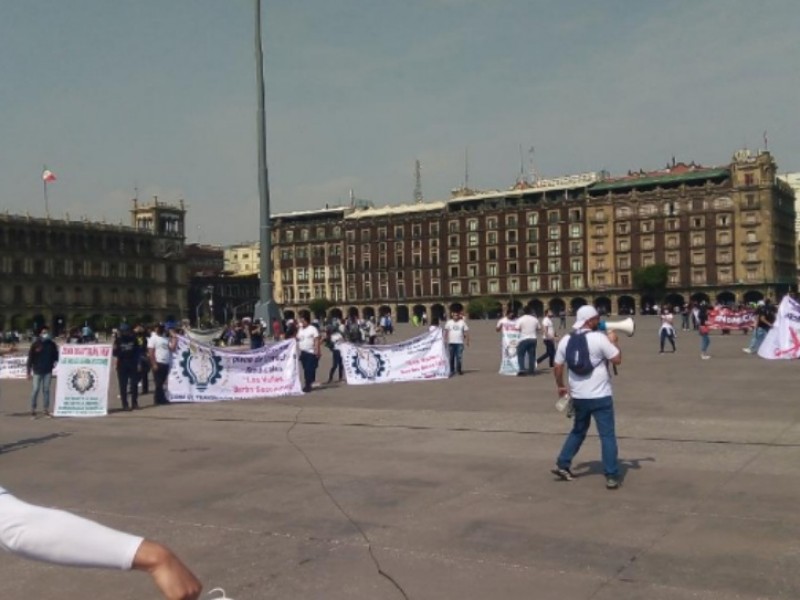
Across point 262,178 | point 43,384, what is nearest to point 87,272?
point 262,178

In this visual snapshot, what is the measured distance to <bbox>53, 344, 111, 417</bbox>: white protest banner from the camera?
15562 millimetres

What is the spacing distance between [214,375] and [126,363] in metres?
1.71

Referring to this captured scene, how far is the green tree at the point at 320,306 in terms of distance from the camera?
12712cm

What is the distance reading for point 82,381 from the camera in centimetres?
1568

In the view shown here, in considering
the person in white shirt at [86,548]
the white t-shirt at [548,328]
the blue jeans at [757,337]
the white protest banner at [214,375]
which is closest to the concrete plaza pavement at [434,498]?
the white protest banner at [214,375]

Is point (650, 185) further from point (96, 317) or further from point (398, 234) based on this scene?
point (96, 317)

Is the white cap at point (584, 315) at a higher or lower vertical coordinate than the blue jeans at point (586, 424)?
higher

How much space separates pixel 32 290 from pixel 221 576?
4507 inches

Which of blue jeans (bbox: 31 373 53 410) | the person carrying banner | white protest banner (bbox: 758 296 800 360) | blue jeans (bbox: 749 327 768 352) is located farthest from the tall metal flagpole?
blue jeans (bbox: 749 327 768 352)

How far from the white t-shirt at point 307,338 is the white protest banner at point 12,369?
11.9 m

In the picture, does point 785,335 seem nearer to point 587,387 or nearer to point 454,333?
point 454,333

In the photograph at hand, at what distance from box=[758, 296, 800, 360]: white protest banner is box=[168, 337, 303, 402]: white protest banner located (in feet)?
42.4

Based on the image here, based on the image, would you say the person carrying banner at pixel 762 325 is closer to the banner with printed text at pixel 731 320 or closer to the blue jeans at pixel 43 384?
the banner with printed text at pixel 731 320

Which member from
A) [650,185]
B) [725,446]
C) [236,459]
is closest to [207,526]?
[236,459]
